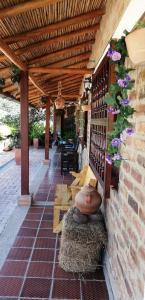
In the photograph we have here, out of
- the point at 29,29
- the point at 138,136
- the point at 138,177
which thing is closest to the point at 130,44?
the point at 138,136

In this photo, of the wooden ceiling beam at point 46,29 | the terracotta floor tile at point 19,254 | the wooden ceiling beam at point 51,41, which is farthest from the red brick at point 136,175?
the wooden ceiling beam at point 51,41

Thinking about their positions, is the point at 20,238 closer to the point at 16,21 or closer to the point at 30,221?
the point at 30,221

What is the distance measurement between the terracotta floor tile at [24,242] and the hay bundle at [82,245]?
0.66 metres

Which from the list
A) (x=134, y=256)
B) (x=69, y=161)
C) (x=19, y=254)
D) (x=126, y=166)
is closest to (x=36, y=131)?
A: (x=69, y=161)

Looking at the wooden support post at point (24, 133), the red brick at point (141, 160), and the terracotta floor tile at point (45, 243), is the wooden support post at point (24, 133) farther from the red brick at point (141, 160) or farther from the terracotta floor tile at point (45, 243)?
the red brick at point (141, 160)

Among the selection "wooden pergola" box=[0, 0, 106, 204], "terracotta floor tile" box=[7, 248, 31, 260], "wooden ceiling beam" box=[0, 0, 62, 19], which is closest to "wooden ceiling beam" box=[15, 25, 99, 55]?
"wooden pergola" box=[0, 0, 106, 204]

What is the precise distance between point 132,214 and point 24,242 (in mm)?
2041

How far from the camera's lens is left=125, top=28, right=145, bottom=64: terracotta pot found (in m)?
1.25

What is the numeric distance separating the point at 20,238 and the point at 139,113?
8.26ft

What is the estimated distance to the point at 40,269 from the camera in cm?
283

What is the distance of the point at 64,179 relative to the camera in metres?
6.80

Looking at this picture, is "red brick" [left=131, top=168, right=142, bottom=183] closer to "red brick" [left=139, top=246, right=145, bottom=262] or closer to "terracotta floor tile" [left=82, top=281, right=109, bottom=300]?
"red brick" [left=139, top=246, right=145, bottom=262]

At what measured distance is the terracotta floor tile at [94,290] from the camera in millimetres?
2447

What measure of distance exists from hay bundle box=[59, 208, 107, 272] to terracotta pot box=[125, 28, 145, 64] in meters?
1.85
